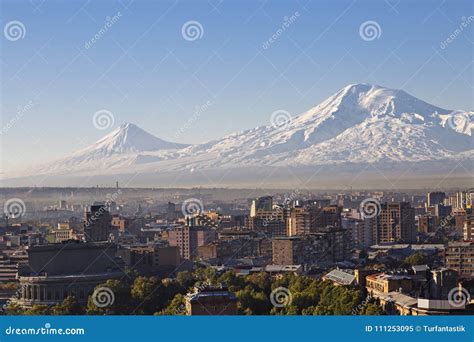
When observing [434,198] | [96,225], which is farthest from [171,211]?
[434,198]

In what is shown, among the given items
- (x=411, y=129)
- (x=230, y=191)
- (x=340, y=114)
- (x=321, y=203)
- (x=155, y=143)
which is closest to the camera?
(x=155, y=143)

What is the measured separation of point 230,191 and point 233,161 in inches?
93.5

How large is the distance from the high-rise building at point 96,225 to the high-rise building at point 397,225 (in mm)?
7631

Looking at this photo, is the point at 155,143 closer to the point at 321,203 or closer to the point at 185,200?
the point at 185,200

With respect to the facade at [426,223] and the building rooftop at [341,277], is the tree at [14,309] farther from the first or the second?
the facade at [426,223]

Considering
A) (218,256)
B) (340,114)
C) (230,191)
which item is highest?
(340,114)

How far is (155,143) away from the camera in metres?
18.7

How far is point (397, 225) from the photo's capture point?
88.4 feet

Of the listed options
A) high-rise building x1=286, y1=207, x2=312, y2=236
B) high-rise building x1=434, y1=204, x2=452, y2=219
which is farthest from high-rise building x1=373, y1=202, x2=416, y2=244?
high-rise building x1=286, y1=207, x2=312, y2=236

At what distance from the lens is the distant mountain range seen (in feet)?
61.2

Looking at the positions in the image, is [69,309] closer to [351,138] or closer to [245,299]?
[245,299]

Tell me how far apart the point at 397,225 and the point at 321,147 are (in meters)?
6.32

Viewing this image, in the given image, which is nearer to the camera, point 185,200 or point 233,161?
point 233,161
